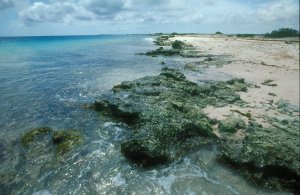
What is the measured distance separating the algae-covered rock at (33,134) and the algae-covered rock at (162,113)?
371cm

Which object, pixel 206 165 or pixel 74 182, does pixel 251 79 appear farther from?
pixel 74 182

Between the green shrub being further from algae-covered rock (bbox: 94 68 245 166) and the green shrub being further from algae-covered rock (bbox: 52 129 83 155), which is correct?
algae-covered rock (bbox: 52 129 83 155)

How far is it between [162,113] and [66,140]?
16.7ft

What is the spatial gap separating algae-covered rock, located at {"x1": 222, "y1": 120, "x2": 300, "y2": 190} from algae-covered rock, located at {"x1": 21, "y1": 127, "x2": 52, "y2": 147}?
9.07 meters

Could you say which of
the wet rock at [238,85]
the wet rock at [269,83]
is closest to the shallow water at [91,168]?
the wet rock at [238,85]

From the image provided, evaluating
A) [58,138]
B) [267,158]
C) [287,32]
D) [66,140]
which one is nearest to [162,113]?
[66,140]

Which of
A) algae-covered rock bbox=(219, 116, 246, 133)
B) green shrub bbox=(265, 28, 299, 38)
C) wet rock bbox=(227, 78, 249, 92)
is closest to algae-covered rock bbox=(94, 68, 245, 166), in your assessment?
wet rock bbox=(227, 78, 249, 92)

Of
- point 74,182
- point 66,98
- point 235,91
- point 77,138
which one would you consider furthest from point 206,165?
point 66,98

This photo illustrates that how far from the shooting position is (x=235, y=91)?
2002cm

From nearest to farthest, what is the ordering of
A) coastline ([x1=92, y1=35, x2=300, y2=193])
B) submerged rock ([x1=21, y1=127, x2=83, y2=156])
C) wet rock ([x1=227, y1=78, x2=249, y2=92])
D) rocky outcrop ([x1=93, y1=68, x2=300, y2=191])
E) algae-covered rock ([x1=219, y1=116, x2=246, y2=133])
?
rocky outcrop ([x1=93, y1=68, x2=300, y2=191]) < coastline ([x1=92, y1=35, x2=300, y2=193]) < submerged rock ([x1=21, y1=127, x2=83, y2=156]) < algae-covered rock ([x1=219, y1=116, x2=246, y2=133]) < wet rock ([x1=227, y1=78, x2=249, y2=92])

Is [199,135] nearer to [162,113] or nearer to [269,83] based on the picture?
[162,113]

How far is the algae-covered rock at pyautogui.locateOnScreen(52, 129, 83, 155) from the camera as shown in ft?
37.6

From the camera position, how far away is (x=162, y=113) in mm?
13500

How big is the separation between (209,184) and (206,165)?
46.4 inches
